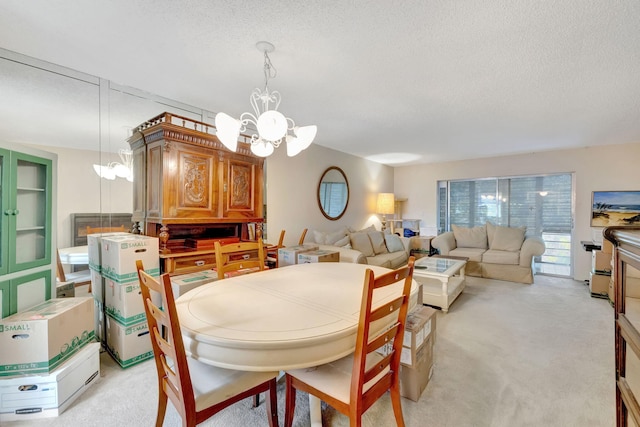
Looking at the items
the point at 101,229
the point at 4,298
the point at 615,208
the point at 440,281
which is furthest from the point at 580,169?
the point at 4,298

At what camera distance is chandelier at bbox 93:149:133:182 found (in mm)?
2445

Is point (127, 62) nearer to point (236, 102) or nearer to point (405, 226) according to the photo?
point (236, 102)

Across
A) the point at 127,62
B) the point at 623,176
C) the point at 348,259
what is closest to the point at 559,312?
the point at 348,259

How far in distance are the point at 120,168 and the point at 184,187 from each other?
0.64 m

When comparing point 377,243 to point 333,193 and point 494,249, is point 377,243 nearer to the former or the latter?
point 333,193

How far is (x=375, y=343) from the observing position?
1133mm

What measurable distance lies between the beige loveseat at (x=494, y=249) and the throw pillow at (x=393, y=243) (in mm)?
702

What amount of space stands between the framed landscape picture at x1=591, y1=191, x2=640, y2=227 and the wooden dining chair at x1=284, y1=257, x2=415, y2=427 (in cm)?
526

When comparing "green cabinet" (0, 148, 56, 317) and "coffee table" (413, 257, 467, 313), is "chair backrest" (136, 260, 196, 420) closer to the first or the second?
"green cabinet" (0, 148, 56, 317)

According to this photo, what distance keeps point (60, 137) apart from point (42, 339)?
1620mm

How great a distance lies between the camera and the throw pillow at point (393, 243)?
4955 mm

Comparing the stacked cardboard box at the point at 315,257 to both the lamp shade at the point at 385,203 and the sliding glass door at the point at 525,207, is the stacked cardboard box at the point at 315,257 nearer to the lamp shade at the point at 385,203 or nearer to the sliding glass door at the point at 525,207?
the lamp shade at the point at 385,203

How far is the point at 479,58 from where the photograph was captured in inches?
76.4

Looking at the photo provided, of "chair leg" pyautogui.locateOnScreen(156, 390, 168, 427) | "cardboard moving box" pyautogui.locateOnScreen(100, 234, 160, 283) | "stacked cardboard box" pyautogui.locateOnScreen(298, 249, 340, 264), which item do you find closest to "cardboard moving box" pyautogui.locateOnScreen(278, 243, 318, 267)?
"stacked cardboard box" pyautogui.locateOnScreen(298, 249, 340, 264)
